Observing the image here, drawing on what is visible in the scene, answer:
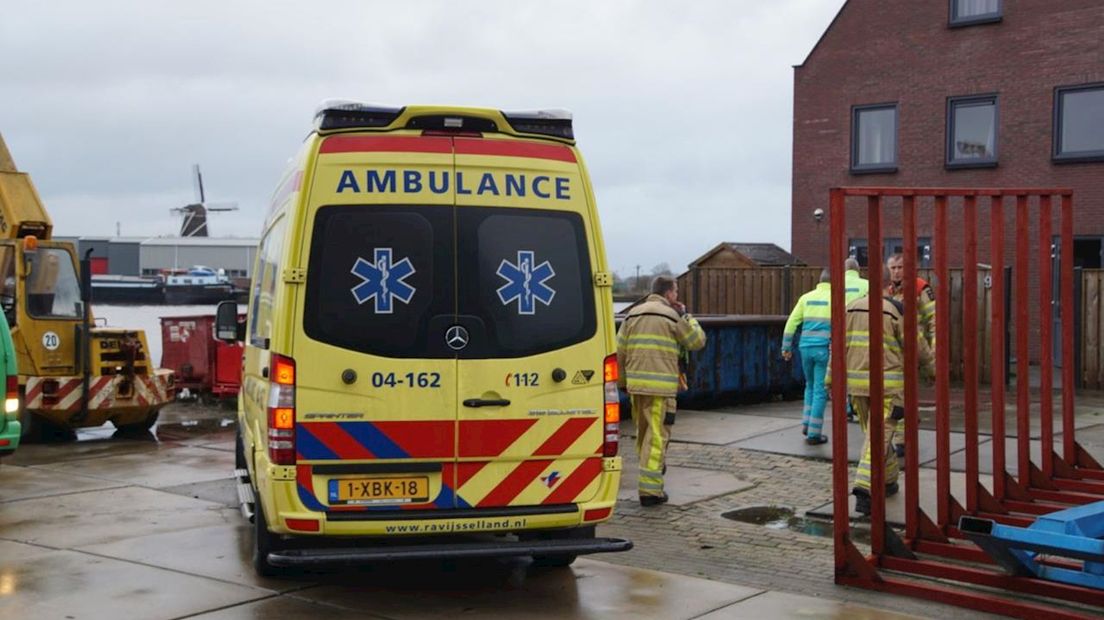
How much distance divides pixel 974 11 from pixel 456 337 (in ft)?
74.5

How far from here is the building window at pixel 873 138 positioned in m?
27.4

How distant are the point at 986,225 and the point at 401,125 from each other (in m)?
20.2

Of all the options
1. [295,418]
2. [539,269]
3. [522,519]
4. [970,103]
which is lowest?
[522,519]

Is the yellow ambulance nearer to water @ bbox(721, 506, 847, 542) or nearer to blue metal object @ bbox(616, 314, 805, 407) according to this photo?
water @ bbox(721, 506, 847, 542)

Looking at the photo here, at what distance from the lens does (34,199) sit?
46.7ft

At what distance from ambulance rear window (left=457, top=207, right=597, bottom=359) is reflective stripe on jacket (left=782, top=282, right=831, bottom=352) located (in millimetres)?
5426

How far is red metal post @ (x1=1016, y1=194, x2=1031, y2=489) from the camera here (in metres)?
7.63

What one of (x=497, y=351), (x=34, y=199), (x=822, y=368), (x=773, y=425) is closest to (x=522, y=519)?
(x=497, y=351)

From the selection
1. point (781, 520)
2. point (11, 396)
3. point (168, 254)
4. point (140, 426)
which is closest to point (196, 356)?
point (140, 426)

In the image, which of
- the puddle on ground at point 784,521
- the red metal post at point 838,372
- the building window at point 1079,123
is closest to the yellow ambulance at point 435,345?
the red metal post at point 838,372

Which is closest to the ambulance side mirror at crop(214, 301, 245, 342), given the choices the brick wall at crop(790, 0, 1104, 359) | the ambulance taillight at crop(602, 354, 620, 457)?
→ the ambulance taillight at crop(602, 354, 620, 457)

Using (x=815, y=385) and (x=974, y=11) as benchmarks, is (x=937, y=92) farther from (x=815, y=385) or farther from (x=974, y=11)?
(x=815, y=385)

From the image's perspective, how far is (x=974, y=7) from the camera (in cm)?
2619

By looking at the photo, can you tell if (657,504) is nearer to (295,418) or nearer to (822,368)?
(822,368)
